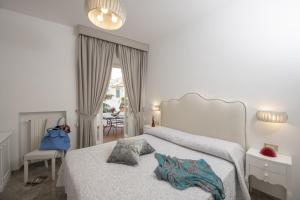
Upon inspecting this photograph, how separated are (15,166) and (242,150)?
148 inches

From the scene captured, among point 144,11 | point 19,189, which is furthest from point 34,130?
point 144,11

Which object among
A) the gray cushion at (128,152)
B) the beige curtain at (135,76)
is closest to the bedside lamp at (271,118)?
the gray cushion at (128,152)

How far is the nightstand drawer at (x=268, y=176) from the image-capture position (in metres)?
1.64

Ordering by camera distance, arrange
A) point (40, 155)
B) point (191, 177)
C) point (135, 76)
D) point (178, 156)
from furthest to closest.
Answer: point (135, 76)
point (40, 155)
point (178, 156)
point (191, 177)

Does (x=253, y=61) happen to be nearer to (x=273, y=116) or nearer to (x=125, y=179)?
(x=273, y=116)

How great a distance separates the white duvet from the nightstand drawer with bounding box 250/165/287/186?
0.19m

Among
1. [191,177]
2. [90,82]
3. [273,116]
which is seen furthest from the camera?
[90,82]

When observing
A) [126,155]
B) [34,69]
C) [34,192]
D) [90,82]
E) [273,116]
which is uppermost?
[34,69]

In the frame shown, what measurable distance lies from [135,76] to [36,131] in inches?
94.5

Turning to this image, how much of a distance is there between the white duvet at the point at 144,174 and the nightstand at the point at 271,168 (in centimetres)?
15

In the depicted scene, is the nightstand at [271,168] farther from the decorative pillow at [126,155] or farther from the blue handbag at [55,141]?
the blue handbag at [55,141]

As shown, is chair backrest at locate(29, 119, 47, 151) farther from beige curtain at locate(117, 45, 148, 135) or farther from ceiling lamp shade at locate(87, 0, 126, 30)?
ceiling lamp shade at locate(87, 0, 126, 30)

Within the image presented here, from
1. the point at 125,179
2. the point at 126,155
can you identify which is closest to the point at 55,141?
the point at 126,155

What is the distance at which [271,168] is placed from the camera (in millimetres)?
1707
